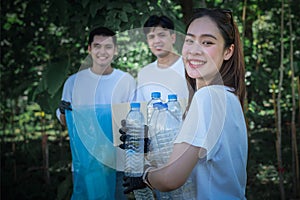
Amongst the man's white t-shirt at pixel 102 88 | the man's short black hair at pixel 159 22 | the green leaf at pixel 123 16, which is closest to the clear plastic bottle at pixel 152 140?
the man's white t-shirt at pixel 102 88

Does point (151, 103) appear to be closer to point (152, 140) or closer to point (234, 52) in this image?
point (152, 140)

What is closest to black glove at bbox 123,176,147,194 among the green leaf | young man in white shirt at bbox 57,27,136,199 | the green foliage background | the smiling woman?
the smiling woman

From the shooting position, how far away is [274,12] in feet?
→ 13.8

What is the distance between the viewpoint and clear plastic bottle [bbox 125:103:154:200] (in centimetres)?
140

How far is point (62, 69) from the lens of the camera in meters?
3.27

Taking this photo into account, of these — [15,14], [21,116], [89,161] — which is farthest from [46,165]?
[89,161]

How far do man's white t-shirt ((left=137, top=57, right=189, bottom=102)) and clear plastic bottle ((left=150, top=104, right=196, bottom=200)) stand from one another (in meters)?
0.15

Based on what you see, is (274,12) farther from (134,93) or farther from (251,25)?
(134,93)

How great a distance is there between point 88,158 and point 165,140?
3.02 ft

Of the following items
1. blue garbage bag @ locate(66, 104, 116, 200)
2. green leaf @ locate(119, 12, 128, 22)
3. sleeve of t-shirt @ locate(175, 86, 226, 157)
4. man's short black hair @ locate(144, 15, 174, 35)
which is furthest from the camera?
green leaf @ locate(119, 12, 128, 22)

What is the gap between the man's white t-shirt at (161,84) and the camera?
164cm

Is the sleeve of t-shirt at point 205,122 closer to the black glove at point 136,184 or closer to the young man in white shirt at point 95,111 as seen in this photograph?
the black glove at point 136,184

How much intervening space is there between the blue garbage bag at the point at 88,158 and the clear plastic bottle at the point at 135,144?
0.37m

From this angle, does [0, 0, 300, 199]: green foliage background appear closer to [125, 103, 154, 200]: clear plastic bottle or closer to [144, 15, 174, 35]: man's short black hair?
[144, 15, 174, 35]: man's short black hair
